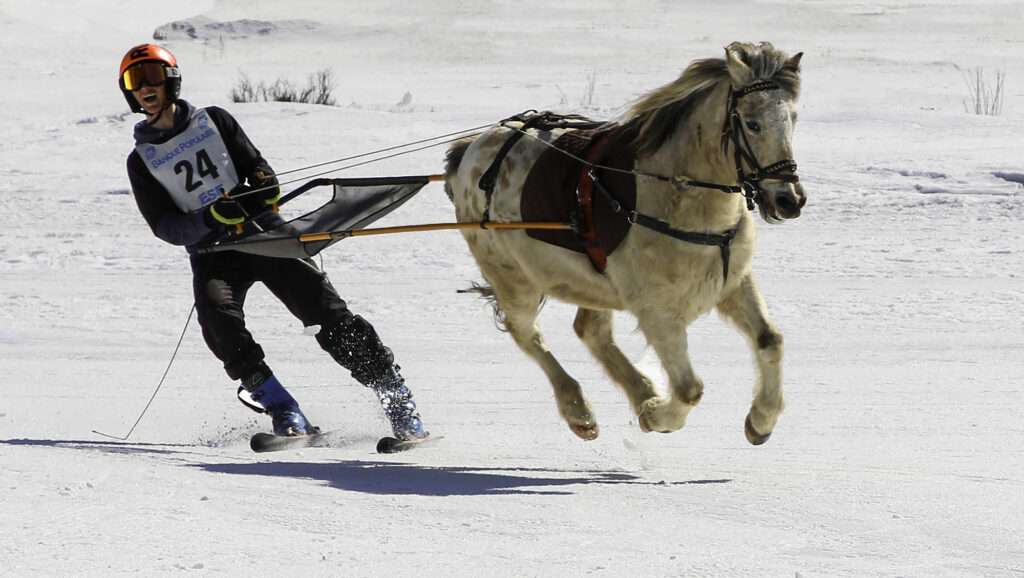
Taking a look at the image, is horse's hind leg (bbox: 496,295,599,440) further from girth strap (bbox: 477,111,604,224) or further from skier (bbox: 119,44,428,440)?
skier (bbox: 119,44,428,440)

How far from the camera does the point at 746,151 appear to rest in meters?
4.88

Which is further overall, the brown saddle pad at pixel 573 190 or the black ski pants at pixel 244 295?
the black ski pants at pixel 244 295

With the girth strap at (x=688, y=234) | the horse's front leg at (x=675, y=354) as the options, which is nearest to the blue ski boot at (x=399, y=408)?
the horse's front leg at (x=675, y=354)

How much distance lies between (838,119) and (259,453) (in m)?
12.0

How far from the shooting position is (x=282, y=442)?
634 cm

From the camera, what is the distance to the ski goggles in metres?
6.09

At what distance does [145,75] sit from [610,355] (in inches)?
103

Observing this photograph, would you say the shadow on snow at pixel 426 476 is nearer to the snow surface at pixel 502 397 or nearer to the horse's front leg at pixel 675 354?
the snow surface at pixel 502 397

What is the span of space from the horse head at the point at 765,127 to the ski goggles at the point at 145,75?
2714 millimetres

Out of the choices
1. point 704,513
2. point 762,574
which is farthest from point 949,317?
point 762,574

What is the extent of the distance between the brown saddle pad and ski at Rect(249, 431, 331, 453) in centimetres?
156

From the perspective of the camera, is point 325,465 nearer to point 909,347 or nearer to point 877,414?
point 877,414

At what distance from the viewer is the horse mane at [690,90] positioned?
4922 mm

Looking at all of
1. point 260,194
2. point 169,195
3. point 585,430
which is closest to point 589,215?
point 585,430
